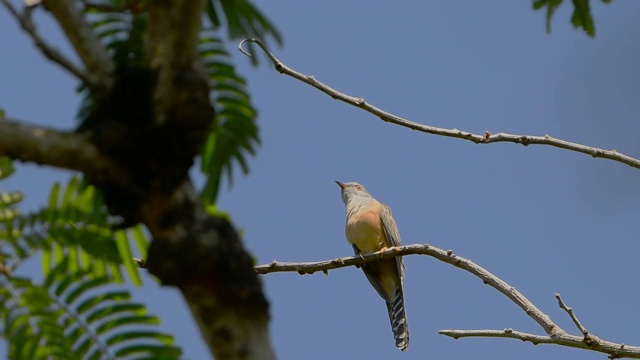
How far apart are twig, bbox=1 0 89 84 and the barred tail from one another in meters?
7.66

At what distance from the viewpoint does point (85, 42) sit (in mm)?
2139

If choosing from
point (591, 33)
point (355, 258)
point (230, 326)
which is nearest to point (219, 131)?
point (230, 326)

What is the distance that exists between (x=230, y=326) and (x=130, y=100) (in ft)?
2.00

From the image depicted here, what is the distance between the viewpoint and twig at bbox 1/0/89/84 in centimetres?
212

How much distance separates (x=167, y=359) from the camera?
84.0 inches

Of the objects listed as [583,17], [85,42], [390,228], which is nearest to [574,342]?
[583,17]

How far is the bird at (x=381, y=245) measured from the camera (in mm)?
9789

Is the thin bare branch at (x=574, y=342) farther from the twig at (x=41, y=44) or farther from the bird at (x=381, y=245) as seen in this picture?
the bird at (x=381, y=245)

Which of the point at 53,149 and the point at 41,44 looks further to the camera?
the point at 41,44

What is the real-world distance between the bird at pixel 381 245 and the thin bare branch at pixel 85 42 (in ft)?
22.7

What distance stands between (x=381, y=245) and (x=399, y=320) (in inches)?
43.6

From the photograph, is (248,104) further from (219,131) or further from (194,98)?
(194,98)

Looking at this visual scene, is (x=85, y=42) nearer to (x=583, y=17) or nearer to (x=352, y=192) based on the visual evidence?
(x=583, y=17)

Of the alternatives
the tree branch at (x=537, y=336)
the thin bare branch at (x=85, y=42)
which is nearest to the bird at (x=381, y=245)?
the tree branch at (x=537, y=336)
